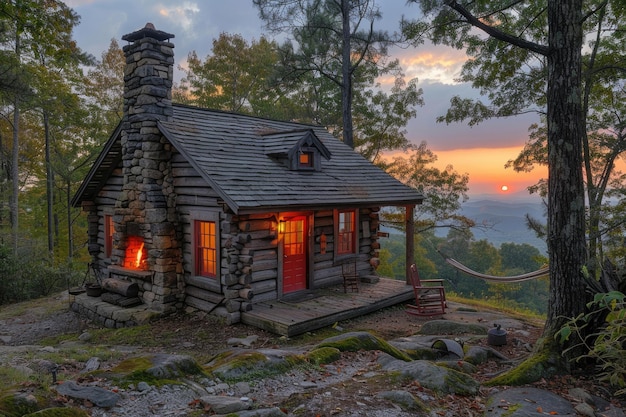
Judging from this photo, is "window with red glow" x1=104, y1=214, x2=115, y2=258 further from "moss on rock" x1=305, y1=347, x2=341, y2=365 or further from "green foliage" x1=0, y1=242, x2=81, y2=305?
"moss on rock" x1=305, y1=347, x2=341, y2=365

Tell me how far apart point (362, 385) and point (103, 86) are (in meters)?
23.4

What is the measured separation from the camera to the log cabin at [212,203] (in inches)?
386

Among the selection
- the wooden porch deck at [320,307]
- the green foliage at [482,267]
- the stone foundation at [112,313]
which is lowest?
the green foliage at [482,267]

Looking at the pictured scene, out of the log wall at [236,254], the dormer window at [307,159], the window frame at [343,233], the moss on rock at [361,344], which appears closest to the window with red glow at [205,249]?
the log wall at [236,254]

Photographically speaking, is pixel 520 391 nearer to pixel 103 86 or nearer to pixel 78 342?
pixel 78 342

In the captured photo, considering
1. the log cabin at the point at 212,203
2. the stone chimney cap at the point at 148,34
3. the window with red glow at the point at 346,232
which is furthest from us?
the window with red glow at the point at 346,232

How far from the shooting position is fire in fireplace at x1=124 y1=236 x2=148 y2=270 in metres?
11.7

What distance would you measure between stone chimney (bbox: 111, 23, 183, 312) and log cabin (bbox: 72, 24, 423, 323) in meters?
0.03

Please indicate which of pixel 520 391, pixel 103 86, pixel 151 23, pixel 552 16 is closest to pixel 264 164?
pixel 151 23

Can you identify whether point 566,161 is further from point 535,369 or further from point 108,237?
point 108,237

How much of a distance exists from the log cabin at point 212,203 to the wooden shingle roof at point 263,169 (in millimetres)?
38

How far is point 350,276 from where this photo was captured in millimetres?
12469

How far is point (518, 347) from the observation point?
733cm

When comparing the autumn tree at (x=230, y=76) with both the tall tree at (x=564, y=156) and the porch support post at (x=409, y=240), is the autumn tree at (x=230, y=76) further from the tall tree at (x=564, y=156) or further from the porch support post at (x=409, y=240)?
the tall tree at (x=564, y=156)
